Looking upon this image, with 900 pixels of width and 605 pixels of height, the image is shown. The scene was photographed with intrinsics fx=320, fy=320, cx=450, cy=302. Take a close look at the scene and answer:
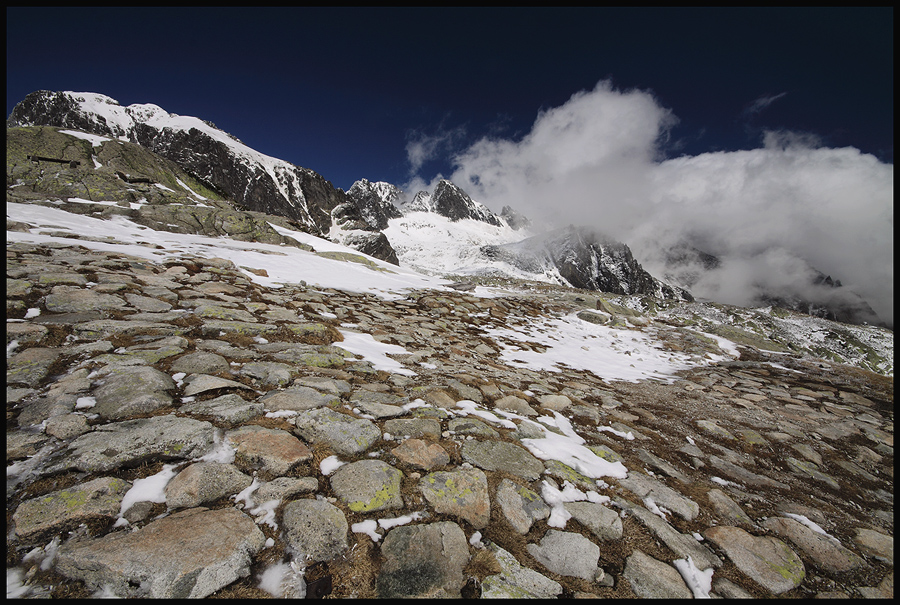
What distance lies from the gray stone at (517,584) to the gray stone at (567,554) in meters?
0.13

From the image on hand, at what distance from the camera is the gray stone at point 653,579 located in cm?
209

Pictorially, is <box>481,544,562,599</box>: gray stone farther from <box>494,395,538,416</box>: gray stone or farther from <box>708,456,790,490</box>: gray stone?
<box>708,456,790,490</box>: gray stone

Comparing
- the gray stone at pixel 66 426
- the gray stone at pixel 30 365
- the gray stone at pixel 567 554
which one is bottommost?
the gray stone at pixel 30 365

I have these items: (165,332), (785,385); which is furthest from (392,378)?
(785,385)

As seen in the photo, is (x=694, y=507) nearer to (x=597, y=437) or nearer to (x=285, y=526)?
(x=597, y=437)

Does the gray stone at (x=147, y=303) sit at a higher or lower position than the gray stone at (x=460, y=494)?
lower

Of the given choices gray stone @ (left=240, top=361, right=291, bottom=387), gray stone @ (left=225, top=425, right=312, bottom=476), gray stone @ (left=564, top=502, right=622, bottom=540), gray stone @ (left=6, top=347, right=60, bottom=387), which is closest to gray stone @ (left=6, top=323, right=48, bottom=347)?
gray stone @ (left=6, top=347, right=60, bottom=387)

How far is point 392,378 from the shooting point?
4.54 metres

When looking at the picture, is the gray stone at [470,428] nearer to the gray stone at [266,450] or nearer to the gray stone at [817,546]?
the gray stone at [266,450]

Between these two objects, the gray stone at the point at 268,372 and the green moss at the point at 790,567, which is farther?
the gray stone at the point at 268,372

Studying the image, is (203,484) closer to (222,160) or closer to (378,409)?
(378,409)

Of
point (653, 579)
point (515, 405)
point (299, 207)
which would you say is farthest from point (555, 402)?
point (299, 207)

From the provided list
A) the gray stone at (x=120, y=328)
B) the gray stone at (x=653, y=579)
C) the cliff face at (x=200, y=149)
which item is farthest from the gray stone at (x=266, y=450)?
the cliff face at (x=200, y=149)

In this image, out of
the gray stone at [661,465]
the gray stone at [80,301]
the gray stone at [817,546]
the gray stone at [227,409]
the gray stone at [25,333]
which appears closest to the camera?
the gray stone at [817,546]
